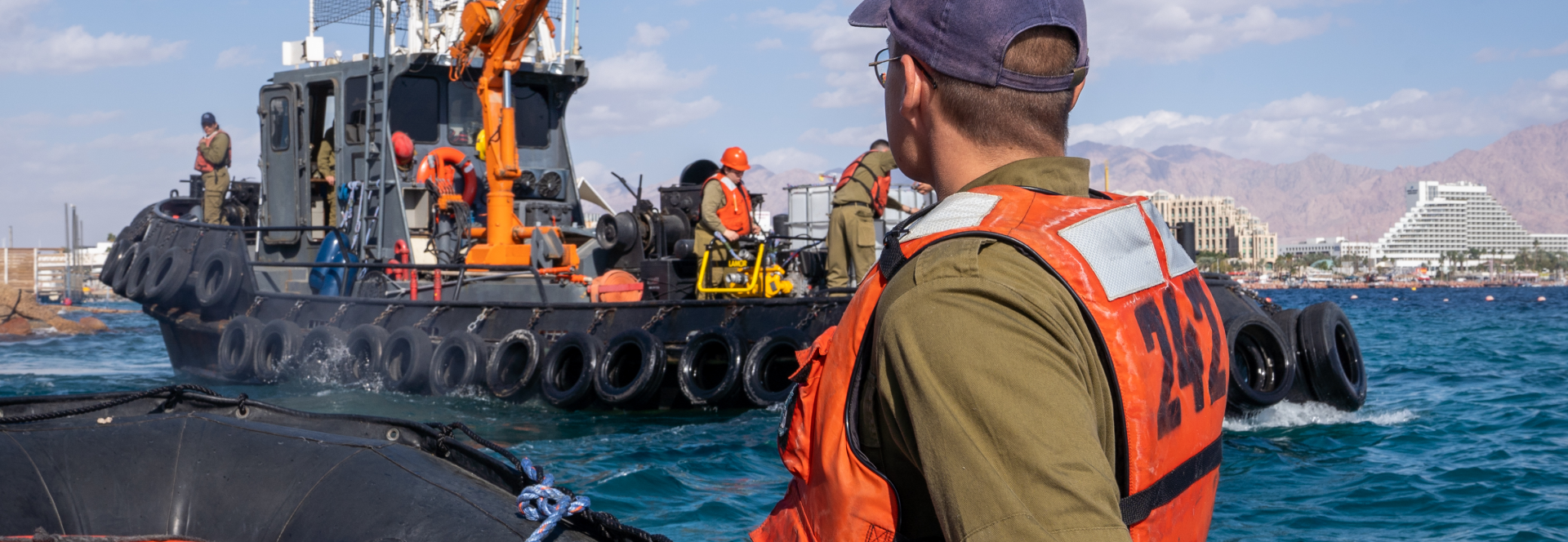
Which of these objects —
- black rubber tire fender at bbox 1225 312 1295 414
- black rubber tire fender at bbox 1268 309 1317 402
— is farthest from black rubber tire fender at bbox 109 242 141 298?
black rubber tire fender at bbox 1268 309 1317 402

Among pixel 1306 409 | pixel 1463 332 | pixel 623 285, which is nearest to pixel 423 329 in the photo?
pixel 623 285

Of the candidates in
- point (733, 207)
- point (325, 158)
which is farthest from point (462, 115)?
point (733, 207)

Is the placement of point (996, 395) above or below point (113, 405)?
above

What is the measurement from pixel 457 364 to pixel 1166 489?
8584mm

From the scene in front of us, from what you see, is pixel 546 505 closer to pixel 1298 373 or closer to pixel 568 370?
pixel 568 370

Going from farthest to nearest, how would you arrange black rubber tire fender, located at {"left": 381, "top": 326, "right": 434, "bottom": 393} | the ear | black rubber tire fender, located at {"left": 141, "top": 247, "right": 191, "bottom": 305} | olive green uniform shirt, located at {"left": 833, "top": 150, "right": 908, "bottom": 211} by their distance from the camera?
black rubber tire fender, located at {"left": 141, "top": 247, "right": 191, "bottom": 305}
black rubber tire fender, located at {"left": 381, "top": 326, "right": 434, "bottom": 393}
olive green uniform shirt, located at {"left": 833, "top": 150, "right": 908, "bottom": 211}
the ear

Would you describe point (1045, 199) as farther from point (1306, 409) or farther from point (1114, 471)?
point (1306, 409)

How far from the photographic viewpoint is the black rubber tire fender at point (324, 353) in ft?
32.7

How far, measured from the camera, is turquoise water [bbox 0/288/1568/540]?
5.52 meters

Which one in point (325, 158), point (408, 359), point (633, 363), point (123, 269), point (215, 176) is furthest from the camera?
point (215, 176)

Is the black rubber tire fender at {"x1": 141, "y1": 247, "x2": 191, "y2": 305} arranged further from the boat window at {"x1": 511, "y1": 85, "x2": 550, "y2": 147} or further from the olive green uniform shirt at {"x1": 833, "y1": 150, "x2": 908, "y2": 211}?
the olive green uniform shirt at {"x1": 833, "y1": 150, "x2": 908, "y2": 211}

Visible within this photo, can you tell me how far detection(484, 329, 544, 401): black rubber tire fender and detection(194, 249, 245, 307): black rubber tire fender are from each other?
3720 millimetres

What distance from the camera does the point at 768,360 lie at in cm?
831

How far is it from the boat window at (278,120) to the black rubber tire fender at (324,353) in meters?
3.22
